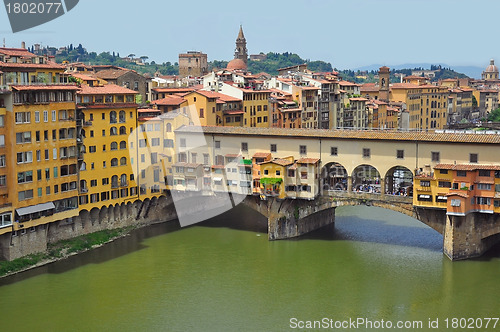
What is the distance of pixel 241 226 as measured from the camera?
152 ft

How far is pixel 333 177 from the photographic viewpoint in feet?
154

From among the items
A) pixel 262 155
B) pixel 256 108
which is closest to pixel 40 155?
pixel 262 155

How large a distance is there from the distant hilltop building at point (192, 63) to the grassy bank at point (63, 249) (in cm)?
6073

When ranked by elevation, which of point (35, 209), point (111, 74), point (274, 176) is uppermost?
point (111, 74)

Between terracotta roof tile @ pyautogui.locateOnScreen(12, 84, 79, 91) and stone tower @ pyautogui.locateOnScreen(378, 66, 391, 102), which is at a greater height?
stone tower @ pyautogui.locateOnScreen(378, 66, 391, 102)

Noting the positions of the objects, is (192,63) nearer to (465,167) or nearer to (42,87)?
(42,87)

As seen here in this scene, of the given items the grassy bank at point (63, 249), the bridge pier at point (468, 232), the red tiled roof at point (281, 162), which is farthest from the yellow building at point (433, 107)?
the grassy bank at point (63, 249)

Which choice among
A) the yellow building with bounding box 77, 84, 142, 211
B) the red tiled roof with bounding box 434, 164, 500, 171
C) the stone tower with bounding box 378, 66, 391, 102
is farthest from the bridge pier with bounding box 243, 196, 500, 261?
the stone tower with bounding box 378, 66, 391, 102

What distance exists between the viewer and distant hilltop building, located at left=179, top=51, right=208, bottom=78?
102 metres

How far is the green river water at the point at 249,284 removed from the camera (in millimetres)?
29844

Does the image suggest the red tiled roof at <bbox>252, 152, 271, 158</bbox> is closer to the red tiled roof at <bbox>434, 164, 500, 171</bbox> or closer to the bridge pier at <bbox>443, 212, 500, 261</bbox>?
the red tiled roof at <bbox>434, 164, 500, 171</bbox>

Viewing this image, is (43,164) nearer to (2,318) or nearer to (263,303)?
(2,318)

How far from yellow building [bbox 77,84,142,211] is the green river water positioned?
10.8ft

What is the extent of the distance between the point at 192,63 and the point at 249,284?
7258 cm
